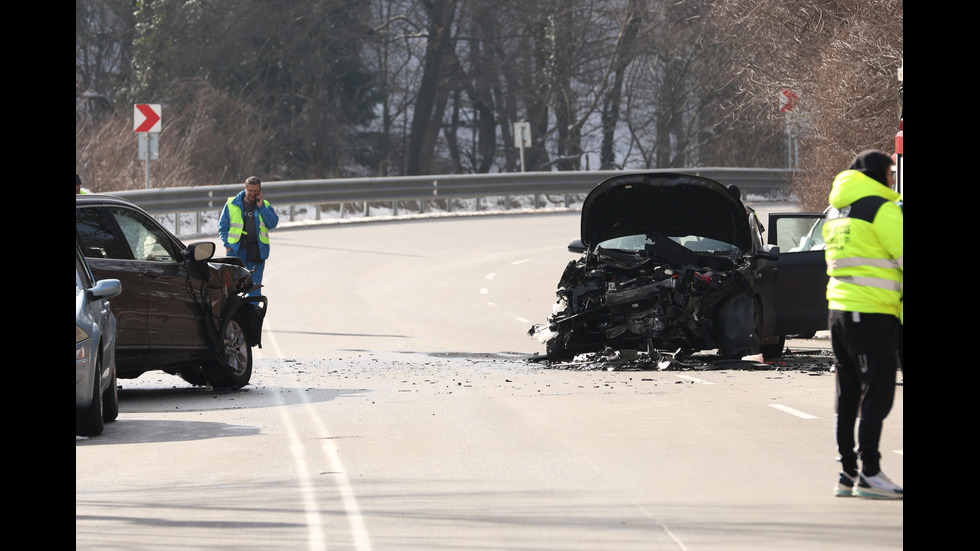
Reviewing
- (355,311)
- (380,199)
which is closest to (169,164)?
(380,199)

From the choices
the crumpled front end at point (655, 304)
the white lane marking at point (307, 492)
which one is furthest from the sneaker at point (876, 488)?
the crumpled front end at point (655, 304)

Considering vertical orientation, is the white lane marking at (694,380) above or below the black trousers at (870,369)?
below

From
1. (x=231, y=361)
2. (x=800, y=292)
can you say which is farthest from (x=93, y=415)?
(x=800, y=292)

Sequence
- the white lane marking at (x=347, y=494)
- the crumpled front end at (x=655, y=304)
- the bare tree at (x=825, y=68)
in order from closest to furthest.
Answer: the white lane marking at (x=347, y=494) → the crumpled front end at (x=655, y=304) → the bare tree at (x=825, y=68)

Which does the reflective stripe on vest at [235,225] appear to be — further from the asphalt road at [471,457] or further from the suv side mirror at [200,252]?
the suv side mirror at [200,252]

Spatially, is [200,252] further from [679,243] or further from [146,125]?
[146,125]

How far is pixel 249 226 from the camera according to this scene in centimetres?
1914

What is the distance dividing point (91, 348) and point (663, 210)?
6812mm

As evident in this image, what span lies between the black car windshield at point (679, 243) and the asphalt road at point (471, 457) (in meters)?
1.23

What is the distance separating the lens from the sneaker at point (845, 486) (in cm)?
807

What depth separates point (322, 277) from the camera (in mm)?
26562

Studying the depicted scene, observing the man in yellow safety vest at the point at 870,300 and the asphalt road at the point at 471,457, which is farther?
the man in yellow safety vest at the point at 870,300
